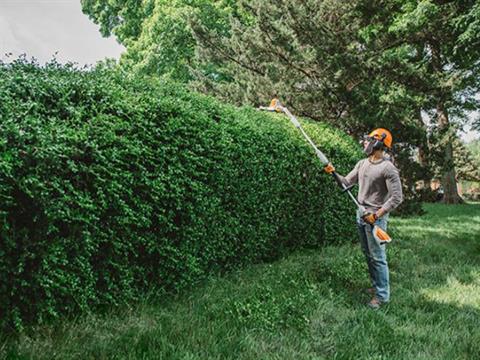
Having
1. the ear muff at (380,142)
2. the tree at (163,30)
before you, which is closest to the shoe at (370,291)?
the ear muff at (380,142)

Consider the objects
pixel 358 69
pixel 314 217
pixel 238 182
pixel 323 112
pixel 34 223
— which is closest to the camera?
pixel 34 223

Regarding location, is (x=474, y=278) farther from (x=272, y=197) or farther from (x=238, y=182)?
(x=238, y=182)

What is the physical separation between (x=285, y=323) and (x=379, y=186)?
215 centimetres

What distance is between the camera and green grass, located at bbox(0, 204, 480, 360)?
2922mm

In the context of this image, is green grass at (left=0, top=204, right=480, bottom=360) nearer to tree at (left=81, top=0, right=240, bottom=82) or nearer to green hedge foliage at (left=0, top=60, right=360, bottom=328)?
green hedge foliage at (left=0, top=60, right=360, bottom=328)

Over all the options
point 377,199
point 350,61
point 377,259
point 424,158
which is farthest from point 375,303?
point 424,158

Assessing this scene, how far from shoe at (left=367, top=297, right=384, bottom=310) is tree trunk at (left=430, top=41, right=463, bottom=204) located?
9078 mm

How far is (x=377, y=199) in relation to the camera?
4770 mm

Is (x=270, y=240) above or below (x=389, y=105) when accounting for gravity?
below

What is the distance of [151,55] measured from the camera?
1975cm

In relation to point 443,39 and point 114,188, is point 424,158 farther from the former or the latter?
point 114,188

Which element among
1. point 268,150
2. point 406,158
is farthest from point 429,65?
point 268,150

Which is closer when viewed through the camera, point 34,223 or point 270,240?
point 34,223

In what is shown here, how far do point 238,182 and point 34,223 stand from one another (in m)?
2.74
